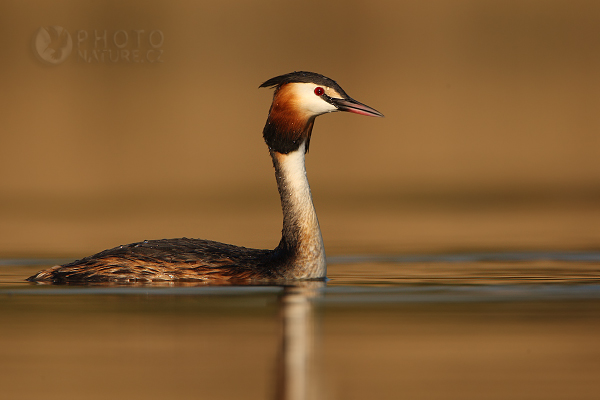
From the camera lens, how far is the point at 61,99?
55969mm

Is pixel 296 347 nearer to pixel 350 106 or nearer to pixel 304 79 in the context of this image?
pixel 350 106

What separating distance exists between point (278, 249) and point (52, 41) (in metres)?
37.7

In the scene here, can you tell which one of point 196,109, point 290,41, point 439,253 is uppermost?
point 290,41

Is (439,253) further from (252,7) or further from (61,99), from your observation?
(252,7)

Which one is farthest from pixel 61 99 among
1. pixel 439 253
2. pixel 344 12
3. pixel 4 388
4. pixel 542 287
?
pixel 4 388

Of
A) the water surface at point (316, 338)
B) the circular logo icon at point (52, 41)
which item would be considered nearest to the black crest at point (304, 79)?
the water surface at point (316, 338)

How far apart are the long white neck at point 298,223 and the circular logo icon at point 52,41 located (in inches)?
1431

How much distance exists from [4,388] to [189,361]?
144cm

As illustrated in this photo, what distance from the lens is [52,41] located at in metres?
51.6

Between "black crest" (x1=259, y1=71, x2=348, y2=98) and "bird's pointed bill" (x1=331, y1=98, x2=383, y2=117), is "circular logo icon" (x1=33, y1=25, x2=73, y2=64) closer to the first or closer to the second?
"black crest" (x1=259, y1=71, x2=348, y2=98)

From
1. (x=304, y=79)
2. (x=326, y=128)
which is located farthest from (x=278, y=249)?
(x=326, y=128)

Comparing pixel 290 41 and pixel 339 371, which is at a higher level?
pixel 290 41

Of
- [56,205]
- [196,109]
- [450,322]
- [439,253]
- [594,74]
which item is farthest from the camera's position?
[594,74]

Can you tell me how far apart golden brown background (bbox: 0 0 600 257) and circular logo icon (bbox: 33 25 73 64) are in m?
1.76
